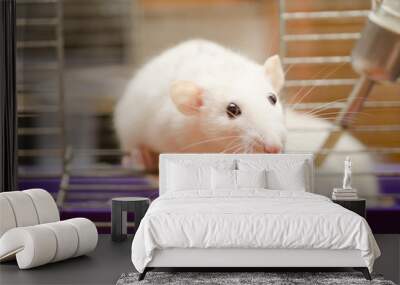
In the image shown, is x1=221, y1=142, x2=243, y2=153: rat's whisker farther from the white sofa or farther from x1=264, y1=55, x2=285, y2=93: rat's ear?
the white sofa

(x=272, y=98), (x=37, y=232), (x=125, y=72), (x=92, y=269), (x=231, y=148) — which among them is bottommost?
(x=92, y=269)

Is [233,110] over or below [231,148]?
over

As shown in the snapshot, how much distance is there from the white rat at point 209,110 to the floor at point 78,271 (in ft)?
4.33

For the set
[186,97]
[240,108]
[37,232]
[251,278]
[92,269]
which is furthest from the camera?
[186,97]

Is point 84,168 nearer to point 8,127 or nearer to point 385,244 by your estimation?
point 8,127

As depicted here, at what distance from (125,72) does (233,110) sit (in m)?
1.06

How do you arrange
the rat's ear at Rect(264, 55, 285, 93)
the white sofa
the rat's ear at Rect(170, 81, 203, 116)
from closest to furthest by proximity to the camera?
1. the white sofa
2. the rat's ear at Rect(170, 81, 203, 116)
3. the rat's ear at Rect(264, 55, 285, 93)

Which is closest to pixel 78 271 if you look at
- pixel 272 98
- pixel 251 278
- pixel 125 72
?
pixel 251 278

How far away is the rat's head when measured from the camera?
6.02 metres

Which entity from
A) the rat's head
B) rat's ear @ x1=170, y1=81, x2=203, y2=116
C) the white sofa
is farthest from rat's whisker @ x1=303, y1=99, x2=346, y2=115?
the white sofa

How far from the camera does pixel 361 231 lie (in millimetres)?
4168

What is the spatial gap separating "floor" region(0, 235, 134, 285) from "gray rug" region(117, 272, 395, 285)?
20 centimetres

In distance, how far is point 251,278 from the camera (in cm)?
432

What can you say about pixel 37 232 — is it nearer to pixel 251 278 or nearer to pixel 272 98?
pixel 251 278
